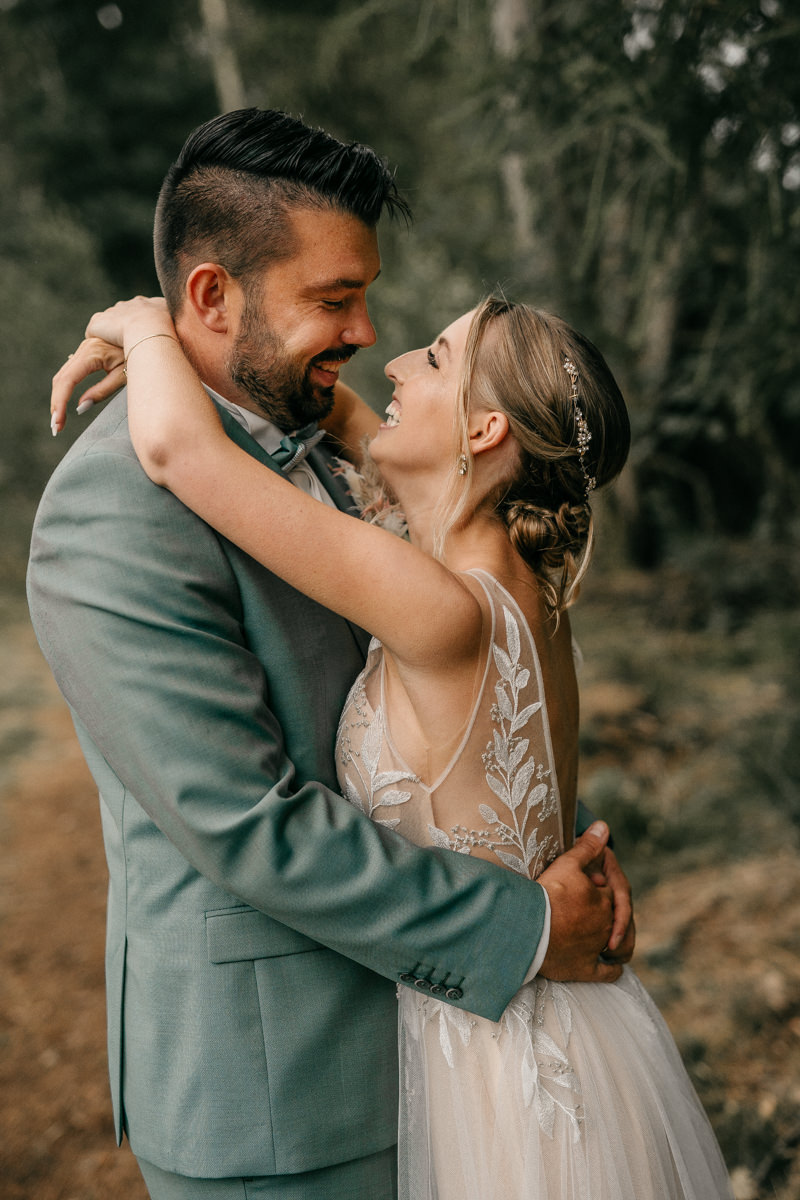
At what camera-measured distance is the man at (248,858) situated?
152 cm

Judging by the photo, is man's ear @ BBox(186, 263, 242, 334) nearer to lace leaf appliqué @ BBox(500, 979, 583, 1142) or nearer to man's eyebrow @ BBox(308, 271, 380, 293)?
man's eyebrow @ BBox(308, 271, 380, 293)

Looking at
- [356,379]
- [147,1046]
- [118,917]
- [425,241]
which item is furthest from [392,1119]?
[356,379]

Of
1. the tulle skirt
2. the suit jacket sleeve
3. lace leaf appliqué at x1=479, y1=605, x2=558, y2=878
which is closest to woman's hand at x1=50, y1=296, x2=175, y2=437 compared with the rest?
the suit jacket sleeve

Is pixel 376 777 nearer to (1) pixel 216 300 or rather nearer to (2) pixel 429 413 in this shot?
(2) pixel 429 413

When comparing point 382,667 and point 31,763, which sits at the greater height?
point 382,667

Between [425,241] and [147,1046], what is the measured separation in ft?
23.8

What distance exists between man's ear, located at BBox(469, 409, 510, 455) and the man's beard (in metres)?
Result: 0.31

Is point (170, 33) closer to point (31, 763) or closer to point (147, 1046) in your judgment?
point (31, 763)

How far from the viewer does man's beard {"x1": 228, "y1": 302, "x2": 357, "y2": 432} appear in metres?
1.92

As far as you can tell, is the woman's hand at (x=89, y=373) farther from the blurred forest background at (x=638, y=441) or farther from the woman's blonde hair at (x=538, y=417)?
the blurred forest background at (x=638, y=441)

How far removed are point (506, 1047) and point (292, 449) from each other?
1179 millimetres

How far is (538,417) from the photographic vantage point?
1916mm

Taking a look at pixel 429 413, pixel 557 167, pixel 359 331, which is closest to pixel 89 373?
pixel 359 331

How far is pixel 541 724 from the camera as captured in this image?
1.87 meters
